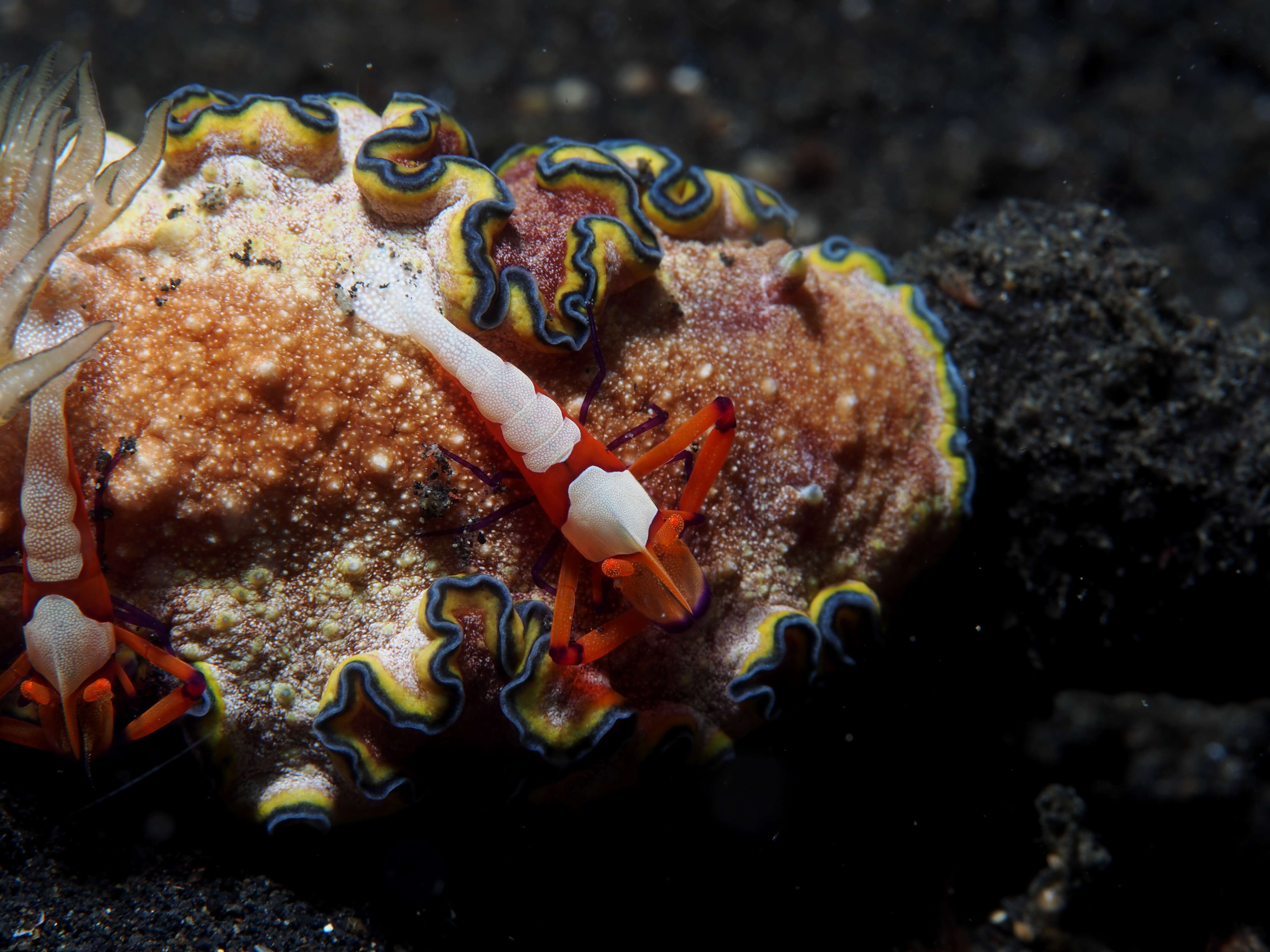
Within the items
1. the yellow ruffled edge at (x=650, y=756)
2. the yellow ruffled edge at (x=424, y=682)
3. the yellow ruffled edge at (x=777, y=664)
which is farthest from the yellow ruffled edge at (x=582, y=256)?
the yellow ruffled edge at (x=650, y=756)

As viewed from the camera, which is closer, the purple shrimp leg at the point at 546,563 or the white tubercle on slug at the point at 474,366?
the white tubercle on slug at the point at 474,366

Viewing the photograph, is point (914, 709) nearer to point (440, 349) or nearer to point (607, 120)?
point (440, 349)

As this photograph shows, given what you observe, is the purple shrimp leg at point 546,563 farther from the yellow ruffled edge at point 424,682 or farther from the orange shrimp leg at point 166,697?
the orange shrimp leg at point 166,697

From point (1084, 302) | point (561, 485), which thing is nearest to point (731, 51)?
point (1084, 302)

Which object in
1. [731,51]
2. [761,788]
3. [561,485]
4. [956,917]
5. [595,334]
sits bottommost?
[956,917]

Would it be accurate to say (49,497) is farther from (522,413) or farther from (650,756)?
(650,756)

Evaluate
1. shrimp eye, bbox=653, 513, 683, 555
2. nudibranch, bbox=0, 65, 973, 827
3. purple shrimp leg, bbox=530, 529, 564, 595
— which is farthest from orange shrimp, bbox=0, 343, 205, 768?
shrimp eye, bbox=653, 513, 683, 555
